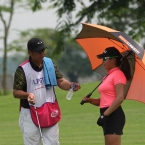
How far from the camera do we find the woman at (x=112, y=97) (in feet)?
26.5

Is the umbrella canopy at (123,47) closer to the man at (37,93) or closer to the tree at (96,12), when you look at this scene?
the man at (37,93)

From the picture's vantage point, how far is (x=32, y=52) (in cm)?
834

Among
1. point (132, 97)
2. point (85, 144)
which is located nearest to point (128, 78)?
point (132, 97)

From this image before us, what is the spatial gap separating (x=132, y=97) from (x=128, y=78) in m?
0.32

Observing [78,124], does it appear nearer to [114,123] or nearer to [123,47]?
[123,47]

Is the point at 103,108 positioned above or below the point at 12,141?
above

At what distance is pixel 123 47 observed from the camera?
8.73 metres

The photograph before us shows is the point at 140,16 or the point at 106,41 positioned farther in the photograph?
the point at 140,16

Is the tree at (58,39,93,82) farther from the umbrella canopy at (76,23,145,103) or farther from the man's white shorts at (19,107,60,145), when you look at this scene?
the man's white shorts at (19,107,60,145)

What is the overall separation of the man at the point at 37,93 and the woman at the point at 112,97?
0.64 m

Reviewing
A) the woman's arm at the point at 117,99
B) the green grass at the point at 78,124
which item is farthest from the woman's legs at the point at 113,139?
the green grass at the point at 78,124

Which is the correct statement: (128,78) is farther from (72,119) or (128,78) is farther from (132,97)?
(72,119)

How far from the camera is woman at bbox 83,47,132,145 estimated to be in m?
8.09

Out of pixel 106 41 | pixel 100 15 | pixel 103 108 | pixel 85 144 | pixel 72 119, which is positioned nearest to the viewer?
pixel 103 108
